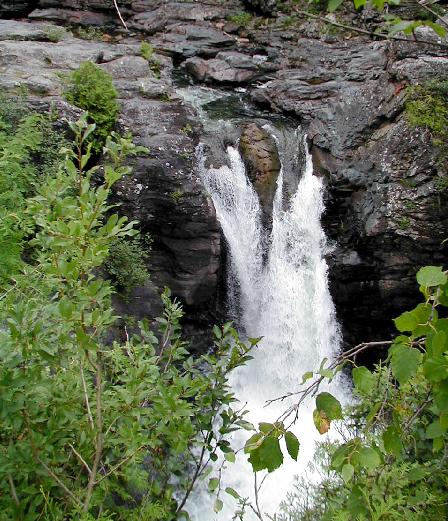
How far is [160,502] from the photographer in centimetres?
244

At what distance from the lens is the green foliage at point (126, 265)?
6.71m

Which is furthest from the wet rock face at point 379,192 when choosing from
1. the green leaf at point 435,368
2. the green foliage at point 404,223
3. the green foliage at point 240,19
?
the green leaf at point 435,368

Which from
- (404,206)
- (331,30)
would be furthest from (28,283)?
(331,30)

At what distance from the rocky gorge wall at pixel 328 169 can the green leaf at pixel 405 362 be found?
6.11 m

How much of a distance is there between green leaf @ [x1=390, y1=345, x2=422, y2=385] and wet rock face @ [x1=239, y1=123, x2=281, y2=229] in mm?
7472

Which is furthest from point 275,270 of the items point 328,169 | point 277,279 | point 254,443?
point 254,443

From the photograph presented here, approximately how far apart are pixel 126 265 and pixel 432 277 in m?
6.00

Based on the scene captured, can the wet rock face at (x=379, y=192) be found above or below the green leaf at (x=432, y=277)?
below

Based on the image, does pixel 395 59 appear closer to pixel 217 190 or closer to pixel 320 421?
pixel 217 190

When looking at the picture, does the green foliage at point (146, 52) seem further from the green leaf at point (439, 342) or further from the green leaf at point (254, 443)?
the green leaf at point (439, 342)

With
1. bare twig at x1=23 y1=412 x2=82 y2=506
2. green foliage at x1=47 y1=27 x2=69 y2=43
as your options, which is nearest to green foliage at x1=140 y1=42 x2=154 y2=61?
green foliage at x1=47 y1=27 x2=69 y2=43

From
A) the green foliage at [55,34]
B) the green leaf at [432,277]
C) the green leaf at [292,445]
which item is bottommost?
the green foliage at [55,34]

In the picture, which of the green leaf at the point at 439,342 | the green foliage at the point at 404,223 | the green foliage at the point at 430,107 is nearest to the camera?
the green leaf at the point at 439,342

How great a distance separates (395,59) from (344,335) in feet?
19.0
